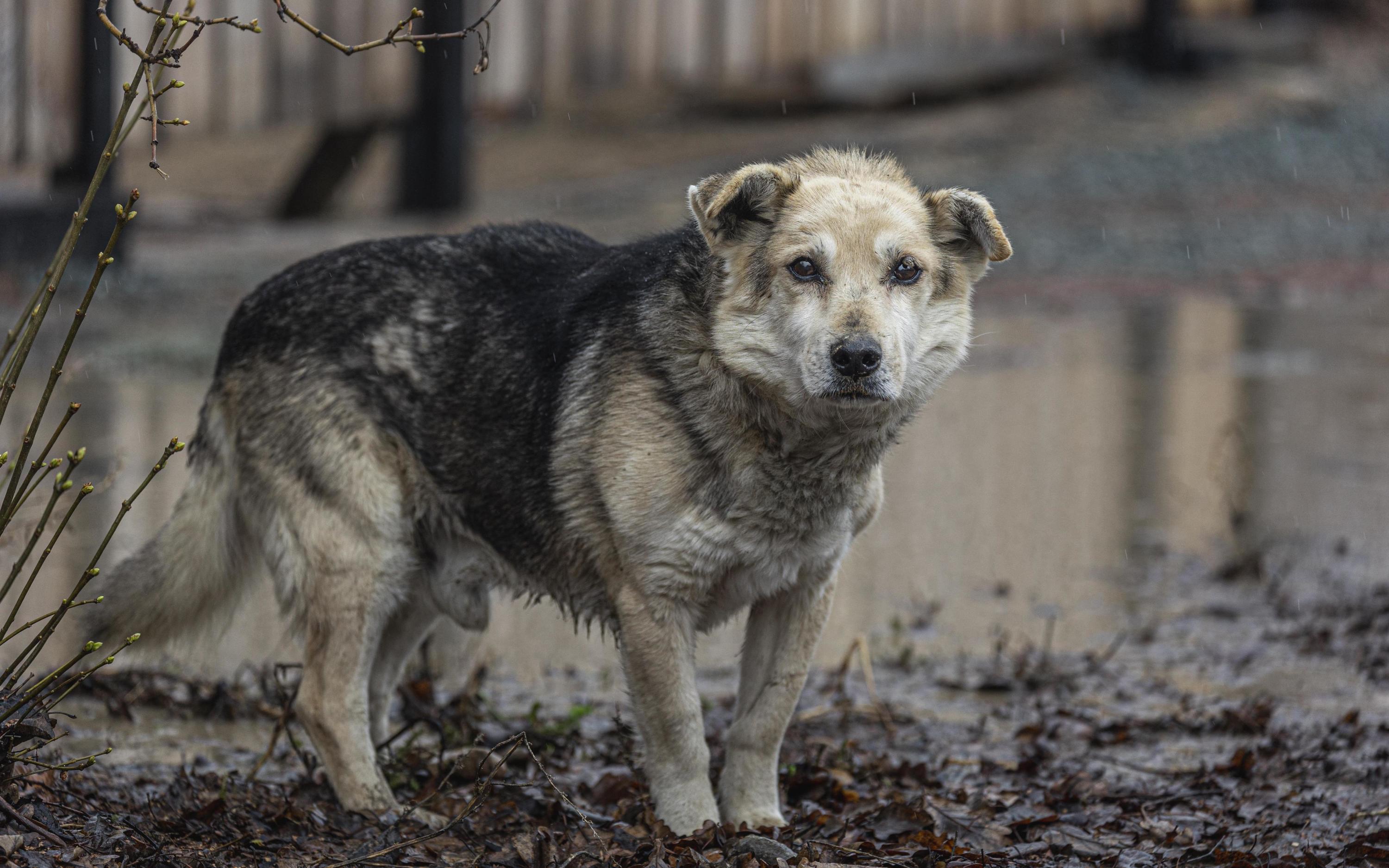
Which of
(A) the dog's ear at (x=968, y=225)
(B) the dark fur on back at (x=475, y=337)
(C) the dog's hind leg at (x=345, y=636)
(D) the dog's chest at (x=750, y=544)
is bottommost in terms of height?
(C) the dog's hind leg at (x=345, y=636)

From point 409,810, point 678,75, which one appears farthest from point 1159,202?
point 409,810

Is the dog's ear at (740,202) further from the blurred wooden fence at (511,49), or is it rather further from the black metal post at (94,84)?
the blurred wooden fence at (511,49)

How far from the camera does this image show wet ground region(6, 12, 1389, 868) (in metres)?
3.90

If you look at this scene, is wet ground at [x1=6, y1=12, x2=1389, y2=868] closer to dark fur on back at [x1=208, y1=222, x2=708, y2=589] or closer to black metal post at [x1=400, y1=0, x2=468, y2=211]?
black metal post at [x1=400, y1=0, x2=468, y2=211]

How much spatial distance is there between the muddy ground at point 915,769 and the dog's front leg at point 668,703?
0.11 metres

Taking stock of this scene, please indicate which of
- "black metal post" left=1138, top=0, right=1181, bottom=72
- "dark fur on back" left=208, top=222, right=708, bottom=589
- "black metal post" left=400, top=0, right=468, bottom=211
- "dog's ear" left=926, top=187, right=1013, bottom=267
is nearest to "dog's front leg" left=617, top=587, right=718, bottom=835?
"dark fur on back" left=208, top=222, right=708, bottom=589

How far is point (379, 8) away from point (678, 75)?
2.70 meters

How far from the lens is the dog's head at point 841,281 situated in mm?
3695

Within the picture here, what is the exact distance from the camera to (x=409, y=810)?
3.58 metres

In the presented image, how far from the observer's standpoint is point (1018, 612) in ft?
19.5

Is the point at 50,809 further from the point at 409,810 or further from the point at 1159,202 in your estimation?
the point at 1159,202

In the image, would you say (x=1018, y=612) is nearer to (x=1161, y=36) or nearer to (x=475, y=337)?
(x=475, y=337)

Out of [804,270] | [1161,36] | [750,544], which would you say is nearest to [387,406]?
[750,544]

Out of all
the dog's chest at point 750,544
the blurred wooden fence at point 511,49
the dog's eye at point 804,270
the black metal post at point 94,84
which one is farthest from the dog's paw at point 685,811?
the blurred wooden fence at point 511,49
